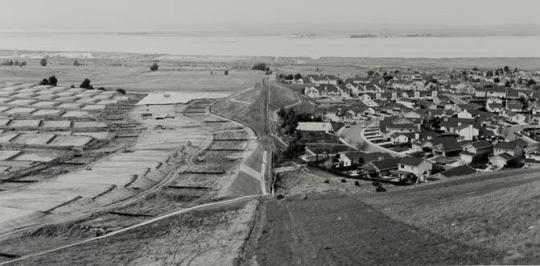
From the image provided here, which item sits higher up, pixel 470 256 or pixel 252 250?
pixel 470 256

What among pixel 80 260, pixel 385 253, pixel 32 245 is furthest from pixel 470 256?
pixel 32 245

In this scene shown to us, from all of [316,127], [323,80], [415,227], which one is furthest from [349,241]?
[323,80]

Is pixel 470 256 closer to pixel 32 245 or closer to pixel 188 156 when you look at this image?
pixel 32 245

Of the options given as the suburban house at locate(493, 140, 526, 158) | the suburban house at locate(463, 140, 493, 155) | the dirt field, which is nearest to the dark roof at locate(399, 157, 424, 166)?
the suburban house at locate(463, 140, 493, 155)

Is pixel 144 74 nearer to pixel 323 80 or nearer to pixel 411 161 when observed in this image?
pixel 323 80

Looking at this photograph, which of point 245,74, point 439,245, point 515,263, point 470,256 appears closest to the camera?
point 515,263
